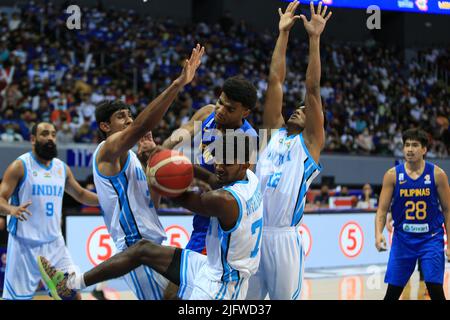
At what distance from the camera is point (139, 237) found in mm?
4461

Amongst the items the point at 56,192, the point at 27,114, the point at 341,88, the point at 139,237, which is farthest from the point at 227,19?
→ the point at 139,237

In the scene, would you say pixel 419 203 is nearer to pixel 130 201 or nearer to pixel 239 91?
pixel 239 91

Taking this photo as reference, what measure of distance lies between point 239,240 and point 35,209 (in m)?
3.19

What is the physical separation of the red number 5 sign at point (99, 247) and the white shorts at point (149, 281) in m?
4.56

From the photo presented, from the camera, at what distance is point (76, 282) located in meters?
4.38

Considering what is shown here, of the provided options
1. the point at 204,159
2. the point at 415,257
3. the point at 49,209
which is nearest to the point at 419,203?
the point at 415,257

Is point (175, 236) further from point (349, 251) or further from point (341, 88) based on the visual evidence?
point (341, 88)

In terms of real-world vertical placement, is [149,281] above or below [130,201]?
below

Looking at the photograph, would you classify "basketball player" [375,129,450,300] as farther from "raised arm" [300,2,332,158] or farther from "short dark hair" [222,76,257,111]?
"short dark hair" [222,76,257,111]

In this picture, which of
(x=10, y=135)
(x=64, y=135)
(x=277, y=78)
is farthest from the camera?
(x=64, y=135)

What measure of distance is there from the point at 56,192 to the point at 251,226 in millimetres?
3190

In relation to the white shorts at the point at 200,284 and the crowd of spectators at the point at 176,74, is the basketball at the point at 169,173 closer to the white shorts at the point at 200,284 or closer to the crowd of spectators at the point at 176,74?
the white shorts at the point at 200,284

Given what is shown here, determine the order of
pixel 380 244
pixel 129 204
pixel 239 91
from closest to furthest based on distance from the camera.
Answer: pixel 129 204
pixel 239 91
pixel 380 244

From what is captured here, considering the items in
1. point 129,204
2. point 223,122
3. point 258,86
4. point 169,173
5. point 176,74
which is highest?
point 176,74
